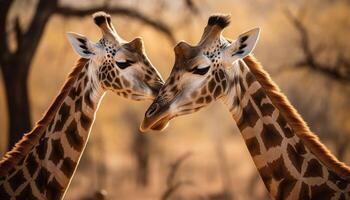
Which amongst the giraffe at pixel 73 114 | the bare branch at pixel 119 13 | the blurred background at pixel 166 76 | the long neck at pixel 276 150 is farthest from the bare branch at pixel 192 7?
the long neck at pixel 276 150

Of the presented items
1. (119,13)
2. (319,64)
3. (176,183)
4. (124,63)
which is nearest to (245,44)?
(124,63)

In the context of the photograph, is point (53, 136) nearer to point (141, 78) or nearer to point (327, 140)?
point (141, 78)

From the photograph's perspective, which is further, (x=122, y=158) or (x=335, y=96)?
(x=122, y=158)

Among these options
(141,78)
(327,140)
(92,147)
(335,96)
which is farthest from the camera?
(92,147)

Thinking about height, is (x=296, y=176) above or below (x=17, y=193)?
below

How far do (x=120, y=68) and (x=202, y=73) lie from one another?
3.35ft

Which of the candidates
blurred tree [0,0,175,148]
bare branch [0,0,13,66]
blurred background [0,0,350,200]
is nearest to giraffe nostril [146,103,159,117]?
blurred background [0,0,350,200]

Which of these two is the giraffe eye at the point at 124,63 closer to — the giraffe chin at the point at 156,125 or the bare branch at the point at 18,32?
the giraffe chin at the point at 156,125

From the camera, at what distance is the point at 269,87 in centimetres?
667

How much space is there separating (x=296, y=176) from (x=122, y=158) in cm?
2822

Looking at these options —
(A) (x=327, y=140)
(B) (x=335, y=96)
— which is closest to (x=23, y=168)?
(B) (x=335, y=96)

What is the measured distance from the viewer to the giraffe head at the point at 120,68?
7.39 m

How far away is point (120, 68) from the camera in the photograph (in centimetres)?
743

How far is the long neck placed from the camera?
20.7ft
